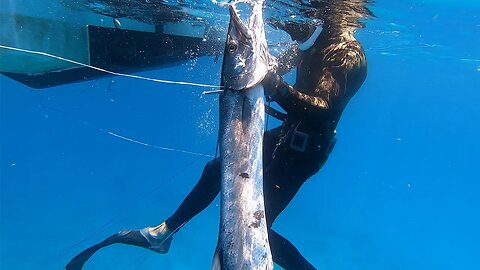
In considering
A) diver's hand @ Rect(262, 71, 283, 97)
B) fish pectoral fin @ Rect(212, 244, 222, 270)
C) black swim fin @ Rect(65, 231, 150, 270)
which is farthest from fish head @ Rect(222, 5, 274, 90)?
black swim fin @ Rect(65, 231, 150, 270)

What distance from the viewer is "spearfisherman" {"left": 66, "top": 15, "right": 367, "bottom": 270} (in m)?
3.77

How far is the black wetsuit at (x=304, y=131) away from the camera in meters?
3.87

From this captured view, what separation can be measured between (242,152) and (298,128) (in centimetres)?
175

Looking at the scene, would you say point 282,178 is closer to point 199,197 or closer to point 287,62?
point 199,197

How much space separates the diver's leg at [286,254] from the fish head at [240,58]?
318 centimetres

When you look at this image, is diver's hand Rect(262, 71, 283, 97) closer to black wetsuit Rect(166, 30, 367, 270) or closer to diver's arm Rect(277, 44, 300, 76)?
black wetsuit Rect(166, 30, 367, 270)

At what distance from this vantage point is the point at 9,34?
8.24 m

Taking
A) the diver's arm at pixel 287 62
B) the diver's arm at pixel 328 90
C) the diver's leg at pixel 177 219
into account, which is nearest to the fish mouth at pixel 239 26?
the diver's arm at pixel 328 90

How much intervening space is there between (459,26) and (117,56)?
36.4 feet

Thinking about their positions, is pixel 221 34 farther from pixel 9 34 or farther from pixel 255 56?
pixel 255 56

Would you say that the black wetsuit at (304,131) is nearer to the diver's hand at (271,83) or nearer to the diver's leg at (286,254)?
the diver's leg at (286,254)

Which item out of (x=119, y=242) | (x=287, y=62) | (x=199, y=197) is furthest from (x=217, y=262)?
(x=287, y=62)

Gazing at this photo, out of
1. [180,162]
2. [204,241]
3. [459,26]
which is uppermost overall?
[459,26]

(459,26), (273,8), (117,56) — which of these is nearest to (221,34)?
(273,8)
